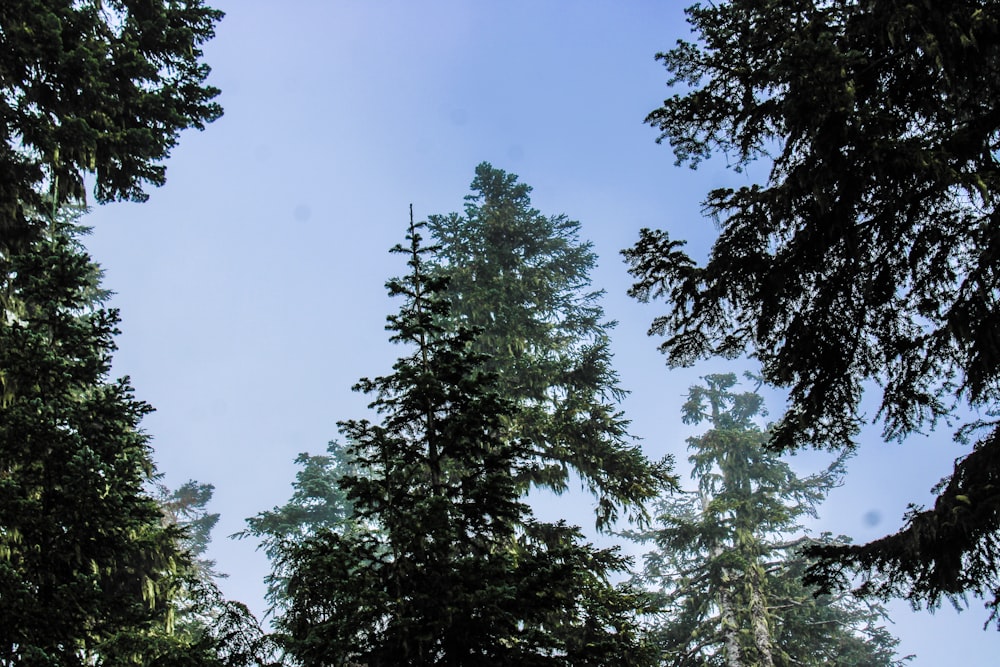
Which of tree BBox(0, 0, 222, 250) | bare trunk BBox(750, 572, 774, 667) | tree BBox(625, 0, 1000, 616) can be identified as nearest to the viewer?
tree BBox(625, 0, 1000, 616)

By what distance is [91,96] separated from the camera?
10.2 metres

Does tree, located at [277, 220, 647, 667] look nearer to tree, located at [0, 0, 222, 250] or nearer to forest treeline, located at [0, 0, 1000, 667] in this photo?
forest treeline, located at [0, 0, 1000, 667]

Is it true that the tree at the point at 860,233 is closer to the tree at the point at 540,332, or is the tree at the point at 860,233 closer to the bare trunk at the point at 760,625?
the tree at the point at 540,332

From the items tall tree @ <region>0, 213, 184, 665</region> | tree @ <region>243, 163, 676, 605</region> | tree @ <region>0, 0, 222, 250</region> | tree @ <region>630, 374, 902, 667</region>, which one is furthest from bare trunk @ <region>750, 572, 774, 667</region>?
tree @ <region>0, 0, 222, 250</region>

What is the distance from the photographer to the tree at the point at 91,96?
31.2ft

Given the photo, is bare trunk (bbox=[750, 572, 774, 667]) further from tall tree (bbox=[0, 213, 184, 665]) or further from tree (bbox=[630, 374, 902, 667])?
tall tree (bbox=[0, 213, 184, 665])

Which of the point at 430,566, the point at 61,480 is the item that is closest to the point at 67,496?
the point at 61,480

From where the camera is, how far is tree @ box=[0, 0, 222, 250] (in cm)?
950

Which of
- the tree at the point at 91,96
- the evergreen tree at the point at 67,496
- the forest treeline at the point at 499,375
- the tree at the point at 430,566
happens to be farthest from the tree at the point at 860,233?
the tree at the point at 91,96

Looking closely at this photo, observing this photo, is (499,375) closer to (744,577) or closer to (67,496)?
(67,496)

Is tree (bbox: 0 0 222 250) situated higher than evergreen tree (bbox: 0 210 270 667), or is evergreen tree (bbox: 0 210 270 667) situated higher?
tree (bbox: 0 0 222 250)

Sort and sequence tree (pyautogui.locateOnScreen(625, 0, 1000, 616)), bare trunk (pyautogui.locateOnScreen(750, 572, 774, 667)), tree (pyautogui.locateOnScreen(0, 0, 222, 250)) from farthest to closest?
bare trunk (pyautogui.locateOnScreen(750, 572, 774, 667)) < tree (pyautogui.locateOnScreen(0, 0, 222, 250)) < tree (pyautogui.locateOnScreen(625, 0, 1000, 616))

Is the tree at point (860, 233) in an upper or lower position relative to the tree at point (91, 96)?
lower

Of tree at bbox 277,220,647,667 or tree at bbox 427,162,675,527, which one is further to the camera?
tree at bbox 427,162,675,527
